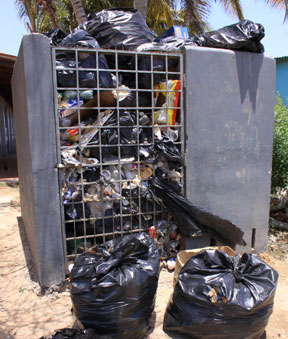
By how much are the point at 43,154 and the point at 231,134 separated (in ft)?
Answer: 7.20

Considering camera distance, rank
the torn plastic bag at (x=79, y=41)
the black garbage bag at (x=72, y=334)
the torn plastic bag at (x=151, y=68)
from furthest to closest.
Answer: the torn plastic bag at (x=151, y=68), the torn plastic bag at (x=79, y=41), the black garbage bag at (x=72, y=334)

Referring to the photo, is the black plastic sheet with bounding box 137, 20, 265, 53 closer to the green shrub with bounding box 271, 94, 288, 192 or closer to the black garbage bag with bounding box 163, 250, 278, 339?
the green shrub with bounding box 271, 94, 288, 192

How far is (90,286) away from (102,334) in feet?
1.24

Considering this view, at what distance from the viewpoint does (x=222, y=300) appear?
2066mm

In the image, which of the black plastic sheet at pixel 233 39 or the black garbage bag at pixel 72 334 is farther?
the black plastic sheet at pixel 233 39

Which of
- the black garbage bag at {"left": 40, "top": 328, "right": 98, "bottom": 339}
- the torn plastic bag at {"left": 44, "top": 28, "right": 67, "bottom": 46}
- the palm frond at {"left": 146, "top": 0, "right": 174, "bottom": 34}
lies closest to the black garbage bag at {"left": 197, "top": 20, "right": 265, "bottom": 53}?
the torn plastic bag at {"left": 44, "top": 28, "right": 67, "bottom": 46}

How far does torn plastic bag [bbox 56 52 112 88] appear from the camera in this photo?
9.42 ft

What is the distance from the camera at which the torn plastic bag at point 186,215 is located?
10.5ft

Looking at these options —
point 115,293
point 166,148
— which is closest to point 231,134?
point 166,148

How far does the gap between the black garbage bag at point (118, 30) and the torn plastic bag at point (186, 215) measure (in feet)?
5.26

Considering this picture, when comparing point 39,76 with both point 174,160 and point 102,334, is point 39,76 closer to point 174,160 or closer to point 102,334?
point 174,160

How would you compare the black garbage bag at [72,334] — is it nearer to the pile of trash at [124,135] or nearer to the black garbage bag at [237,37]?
the pile of trash at [124,135]

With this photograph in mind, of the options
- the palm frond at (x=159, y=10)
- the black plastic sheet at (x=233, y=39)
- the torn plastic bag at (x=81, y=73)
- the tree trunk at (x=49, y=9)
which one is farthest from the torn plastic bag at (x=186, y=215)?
the palm frond at (x=159, y=10)

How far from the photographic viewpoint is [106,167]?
3166 millimetres
